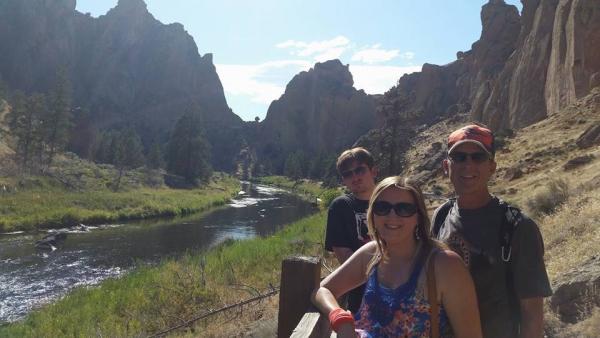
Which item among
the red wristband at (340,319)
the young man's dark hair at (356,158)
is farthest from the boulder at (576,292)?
the red wristband at (340,319)

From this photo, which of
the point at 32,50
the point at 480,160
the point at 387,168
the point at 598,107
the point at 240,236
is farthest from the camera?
the point at 32,50

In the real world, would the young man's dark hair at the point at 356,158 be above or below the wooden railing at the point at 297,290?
above

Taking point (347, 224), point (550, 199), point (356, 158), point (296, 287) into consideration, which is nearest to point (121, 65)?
point (550, 199)

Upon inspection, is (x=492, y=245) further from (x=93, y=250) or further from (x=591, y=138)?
(x=93, y=250)

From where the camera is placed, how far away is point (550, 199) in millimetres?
11867

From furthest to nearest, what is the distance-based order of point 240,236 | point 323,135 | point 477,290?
point 323,135 → point 240,236 → point 477,290

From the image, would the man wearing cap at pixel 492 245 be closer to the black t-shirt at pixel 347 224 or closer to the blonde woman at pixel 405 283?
the blonde woman at pixel 405 283

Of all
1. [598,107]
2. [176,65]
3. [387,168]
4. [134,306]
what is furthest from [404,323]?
[176,65]

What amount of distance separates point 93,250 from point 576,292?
75.9 feet

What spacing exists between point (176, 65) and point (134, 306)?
158 metres

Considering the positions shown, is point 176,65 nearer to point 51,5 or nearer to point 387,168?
point 51,5

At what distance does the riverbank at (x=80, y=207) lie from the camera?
3092cm

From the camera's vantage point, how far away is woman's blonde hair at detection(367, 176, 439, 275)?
8.61 feet

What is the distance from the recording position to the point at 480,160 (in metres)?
2.91
